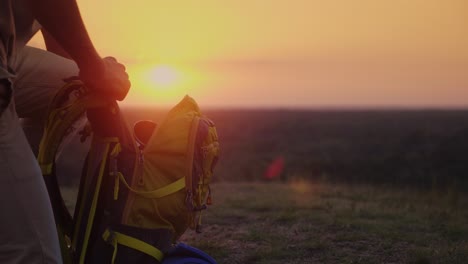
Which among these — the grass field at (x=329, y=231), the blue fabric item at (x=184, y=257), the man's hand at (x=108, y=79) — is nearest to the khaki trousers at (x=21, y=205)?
the man's hand at (x=108, y=79)

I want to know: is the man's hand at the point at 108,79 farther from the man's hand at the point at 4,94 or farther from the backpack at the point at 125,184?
the man's hand at the point at 4,94

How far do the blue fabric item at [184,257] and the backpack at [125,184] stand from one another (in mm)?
91

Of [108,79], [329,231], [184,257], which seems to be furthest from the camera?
[329,231]

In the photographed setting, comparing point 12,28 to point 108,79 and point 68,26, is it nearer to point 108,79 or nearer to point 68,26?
point 68,26

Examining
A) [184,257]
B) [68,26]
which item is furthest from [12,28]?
[184,257]

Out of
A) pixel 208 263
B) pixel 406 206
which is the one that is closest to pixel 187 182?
pixel 208 263

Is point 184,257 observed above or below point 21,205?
below

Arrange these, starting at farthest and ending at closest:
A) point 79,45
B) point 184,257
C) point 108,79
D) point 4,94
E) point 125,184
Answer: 1. point 184,257
2. point 125,184
3. point 108,79
4. point 79,45
5. point 4,94

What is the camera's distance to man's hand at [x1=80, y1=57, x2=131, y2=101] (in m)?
2.55

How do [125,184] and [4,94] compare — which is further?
[125,184]

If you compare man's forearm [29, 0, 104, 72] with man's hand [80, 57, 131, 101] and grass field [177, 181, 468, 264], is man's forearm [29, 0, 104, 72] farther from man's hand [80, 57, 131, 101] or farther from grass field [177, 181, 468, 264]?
grass field [177, 181, 468, 264]

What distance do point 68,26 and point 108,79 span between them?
354mm

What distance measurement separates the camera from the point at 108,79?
2594 millimetres

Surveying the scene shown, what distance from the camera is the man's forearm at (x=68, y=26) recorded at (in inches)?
88.0
